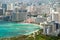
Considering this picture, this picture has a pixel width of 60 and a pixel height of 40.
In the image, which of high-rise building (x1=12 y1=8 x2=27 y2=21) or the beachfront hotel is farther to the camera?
high-rise building (x1=12 y1=8 x2=27 y2=21)

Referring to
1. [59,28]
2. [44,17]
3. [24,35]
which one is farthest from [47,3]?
[24,35]

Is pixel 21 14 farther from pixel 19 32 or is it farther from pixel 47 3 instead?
pixel 47 3

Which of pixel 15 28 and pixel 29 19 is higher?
pixel 29 19

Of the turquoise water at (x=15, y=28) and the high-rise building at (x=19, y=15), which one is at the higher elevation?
the high-rise building at (x=19, y=15)

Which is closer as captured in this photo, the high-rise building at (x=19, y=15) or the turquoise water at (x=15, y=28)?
the turquoise water at (x=15, y=28)

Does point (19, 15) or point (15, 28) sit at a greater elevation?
point (19, 15)

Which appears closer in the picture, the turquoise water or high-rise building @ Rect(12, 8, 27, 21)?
the turquoise water

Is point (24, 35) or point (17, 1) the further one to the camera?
point (17, 1)

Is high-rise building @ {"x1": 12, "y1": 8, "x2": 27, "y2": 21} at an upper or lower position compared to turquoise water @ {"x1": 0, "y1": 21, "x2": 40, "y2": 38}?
upper
